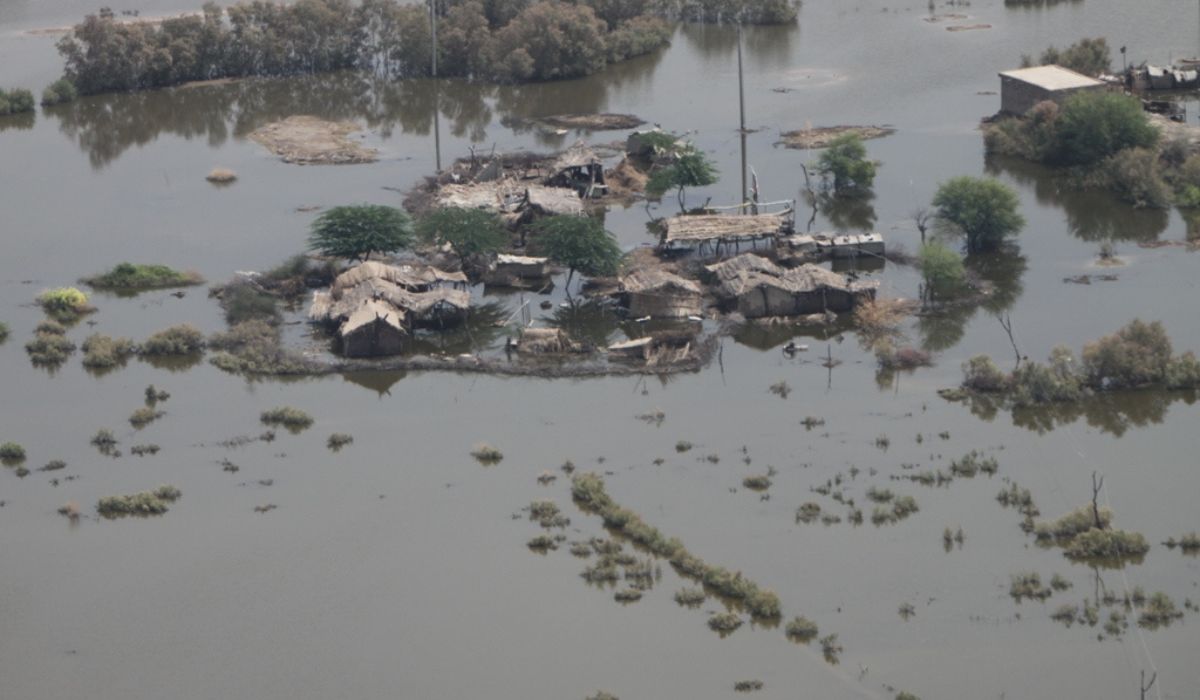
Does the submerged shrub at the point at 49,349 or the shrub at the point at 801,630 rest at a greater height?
the submerged shrub at the point at 49,349

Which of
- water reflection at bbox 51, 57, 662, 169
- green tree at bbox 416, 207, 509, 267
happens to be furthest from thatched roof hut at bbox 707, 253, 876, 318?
water reflection at bbox 51, 57, 662, 169

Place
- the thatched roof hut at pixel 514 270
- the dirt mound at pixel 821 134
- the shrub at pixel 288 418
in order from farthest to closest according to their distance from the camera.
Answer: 1. the dirt mound at pixel 821 134
2. the thatched roof hut at pixel 514 270
3. the shrub at pixel 288 418

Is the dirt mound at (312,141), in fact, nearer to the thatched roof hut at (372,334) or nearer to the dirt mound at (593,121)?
the dirt mound at (593,121)

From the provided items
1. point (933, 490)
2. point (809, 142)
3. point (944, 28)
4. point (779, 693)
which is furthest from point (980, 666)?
point (944, 28)

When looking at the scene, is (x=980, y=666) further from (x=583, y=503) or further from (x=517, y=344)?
(x=517, y=344)

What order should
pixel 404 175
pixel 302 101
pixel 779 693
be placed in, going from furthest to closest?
pixel 302 101 < pixel 404 175 < pixel 779 693

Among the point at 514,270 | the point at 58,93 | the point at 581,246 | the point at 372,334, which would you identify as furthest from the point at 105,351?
the point at 58,93

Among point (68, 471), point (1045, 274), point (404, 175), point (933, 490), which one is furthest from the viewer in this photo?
point (404, 175)

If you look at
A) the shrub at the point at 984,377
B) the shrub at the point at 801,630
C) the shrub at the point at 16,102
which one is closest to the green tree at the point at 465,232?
the shrub at the point at 984,377
